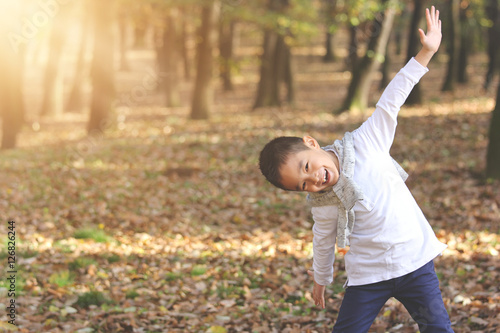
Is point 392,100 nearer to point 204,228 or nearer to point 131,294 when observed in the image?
point 131,294

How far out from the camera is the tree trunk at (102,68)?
16.5m

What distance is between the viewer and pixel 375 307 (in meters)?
3.10

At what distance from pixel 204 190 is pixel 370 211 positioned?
7827 millimetres

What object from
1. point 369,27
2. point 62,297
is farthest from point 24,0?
point 62,297

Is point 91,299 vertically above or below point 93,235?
below

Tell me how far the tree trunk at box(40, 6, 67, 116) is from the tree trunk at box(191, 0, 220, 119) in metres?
5.01

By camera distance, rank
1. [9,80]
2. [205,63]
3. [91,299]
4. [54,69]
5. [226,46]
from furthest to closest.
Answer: [226,46] → [54,69] → [205,63] → [9,80] → [91,299]

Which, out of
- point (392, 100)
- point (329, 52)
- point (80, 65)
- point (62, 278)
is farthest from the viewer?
point (329, 52)

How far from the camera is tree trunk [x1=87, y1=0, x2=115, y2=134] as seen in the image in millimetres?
16500

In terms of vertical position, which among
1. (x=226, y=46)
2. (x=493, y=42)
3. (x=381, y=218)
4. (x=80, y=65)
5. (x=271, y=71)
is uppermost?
(x=226, y=46)

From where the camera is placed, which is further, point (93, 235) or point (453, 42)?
point (453, 42)

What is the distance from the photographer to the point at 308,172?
2877 mm

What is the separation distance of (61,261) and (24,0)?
10.9 metres

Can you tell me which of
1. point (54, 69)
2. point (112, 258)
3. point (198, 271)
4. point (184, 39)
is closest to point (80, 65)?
point (54, 69)
